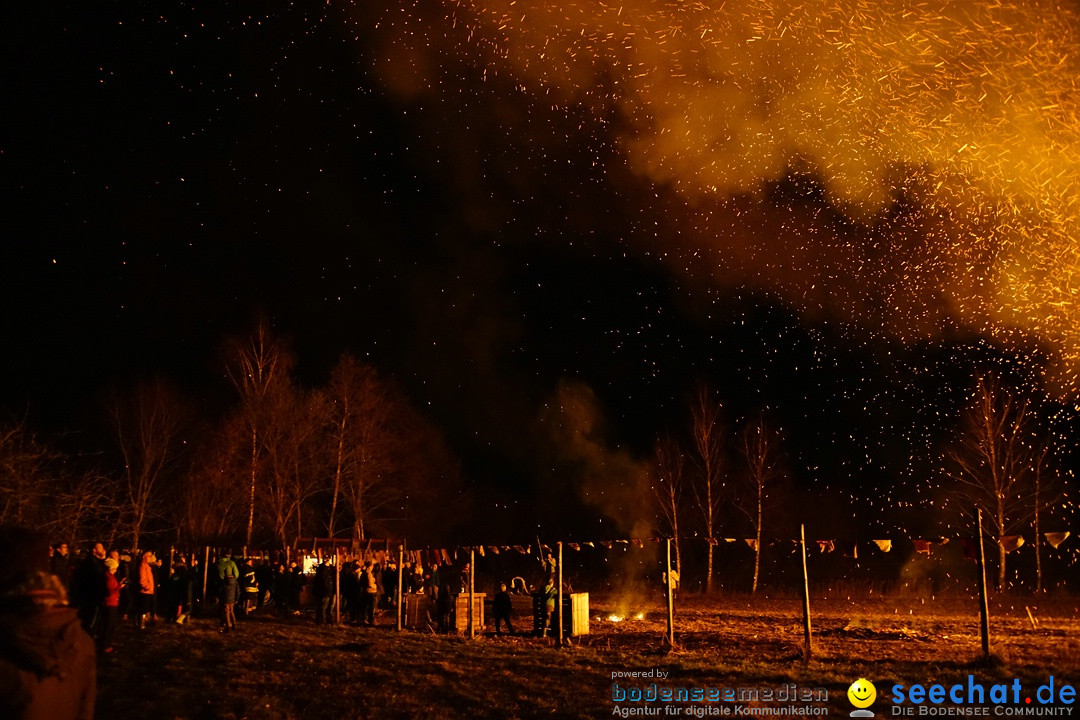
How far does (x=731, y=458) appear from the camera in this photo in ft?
128

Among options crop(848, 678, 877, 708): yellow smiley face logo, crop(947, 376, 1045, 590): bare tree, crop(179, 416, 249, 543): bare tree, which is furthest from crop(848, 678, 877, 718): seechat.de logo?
crop(179, 416, 249, 543): bare tree

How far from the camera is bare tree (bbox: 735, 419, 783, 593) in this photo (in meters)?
31.7

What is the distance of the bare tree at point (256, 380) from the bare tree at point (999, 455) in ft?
86.3

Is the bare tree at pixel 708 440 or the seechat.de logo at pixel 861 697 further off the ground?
the bare tree at pixel 708 440

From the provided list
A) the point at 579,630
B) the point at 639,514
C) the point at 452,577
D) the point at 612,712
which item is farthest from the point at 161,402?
the point at 612,712

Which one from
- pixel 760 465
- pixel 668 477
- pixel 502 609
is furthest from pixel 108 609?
pixel 668 477

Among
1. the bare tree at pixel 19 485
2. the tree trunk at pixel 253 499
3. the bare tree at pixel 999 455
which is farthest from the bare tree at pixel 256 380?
the bare tree at pixel 999 455

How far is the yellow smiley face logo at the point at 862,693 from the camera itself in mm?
8672

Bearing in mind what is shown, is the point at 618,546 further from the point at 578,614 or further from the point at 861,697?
the point at 861,697

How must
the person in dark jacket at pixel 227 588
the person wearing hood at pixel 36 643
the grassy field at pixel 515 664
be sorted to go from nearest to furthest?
the person wearing hood at pixel 36 643, the grassy field at pixel 515 664, the person in dark jacket at pixel 227 588

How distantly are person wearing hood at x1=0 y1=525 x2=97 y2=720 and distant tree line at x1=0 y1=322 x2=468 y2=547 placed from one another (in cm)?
3150

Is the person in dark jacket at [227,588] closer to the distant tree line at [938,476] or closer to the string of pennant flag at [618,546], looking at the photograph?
the string of pennant flag at [618,546]

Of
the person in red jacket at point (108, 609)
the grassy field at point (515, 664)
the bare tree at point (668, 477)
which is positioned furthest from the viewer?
the bare tree at point (668, 477)

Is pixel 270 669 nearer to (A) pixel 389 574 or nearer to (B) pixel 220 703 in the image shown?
(B) pixel 220 703
